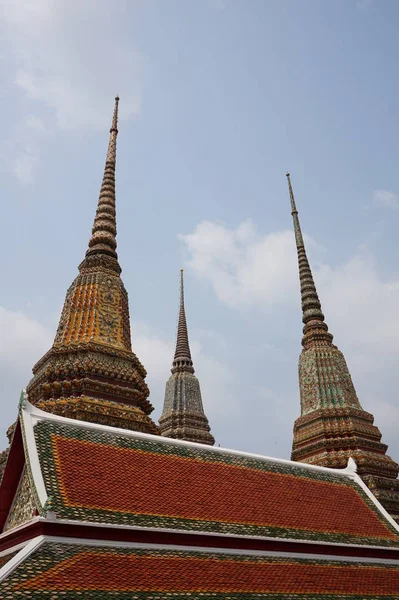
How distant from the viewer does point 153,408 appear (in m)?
14.5

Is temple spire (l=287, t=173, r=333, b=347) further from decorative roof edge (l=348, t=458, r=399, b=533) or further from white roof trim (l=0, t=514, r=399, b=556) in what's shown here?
white roof trim (l=0, t=514, r=399, b=556)

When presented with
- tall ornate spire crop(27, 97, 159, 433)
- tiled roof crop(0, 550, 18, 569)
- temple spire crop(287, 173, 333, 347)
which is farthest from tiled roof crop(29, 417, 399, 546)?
temple spire crop(287, 173, 333, 347)

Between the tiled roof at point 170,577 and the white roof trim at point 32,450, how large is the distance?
784 millimetres

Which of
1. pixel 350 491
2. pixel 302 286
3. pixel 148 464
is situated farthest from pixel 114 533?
pixel 302 286

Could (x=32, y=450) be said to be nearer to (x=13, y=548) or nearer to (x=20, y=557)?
(x=13, y=548)

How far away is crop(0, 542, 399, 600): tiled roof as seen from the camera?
635cm

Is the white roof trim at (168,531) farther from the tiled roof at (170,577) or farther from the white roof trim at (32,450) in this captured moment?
the white roof trim at (32,450)

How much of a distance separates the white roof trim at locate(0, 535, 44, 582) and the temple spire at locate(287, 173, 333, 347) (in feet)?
55.6

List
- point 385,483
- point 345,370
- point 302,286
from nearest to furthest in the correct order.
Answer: point 385,483 → point 345,370 → point 302,286

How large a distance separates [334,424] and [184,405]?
994 centimetres

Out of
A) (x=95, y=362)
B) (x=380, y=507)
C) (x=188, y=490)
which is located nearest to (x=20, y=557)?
(x=188, y=490)

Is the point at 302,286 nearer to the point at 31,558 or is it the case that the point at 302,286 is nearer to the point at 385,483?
the point at 385,483

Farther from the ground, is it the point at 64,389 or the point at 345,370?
the point at 345,370

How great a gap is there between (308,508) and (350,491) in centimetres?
271
